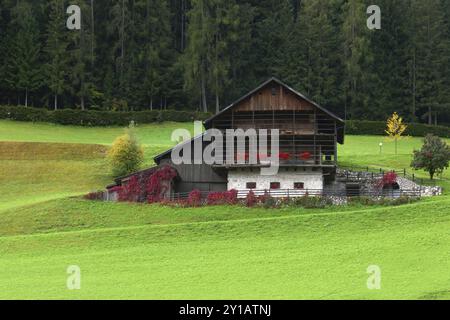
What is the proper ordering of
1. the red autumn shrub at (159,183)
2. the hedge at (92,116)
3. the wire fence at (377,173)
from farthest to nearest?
the hedge at (92,116) < the wire fence at (377,173) < the red autumn shrub at (159,183)

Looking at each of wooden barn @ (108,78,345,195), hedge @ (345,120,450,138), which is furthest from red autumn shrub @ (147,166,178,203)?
hedge @ (345,120,450,138)

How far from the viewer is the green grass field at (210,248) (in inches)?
1089

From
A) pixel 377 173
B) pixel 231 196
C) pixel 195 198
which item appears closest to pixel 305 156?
pixel 231 196

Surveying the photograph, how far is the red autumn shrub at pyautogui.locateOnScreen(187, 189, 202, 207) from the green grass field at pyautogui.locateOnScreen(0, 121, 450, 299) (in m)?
1.19

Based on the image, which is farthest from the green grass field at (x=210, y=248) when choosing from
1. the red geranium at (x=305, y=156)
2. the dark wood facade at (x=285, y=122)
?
the dark wood facade at (x=285, y=122)

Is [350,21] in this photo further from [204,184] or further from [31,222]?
[31,222]

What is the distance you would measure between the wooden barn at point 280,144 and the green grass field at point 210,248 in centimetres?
503

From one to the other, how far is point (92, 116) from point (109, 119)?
1684 millimetres

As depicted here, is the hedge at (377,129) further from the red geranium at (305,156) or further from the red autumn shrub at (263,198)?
the red autumn shrub at (263,198)

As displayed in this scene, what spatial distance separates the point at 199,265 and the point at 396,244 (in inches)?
356

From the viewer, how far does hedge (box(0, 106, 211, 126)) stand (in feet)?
243

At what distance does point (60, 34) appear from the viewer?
258 feet

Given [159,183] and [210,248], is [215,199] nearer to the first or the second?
[159,183]
